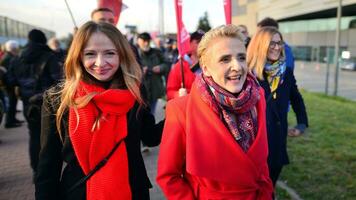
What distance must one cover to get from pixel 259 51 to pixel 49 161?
2217 millimetres

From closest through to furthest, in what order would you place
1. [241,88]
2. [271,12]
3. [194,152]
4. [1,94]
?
[194,152], [241,88], [1,94], [271,12]

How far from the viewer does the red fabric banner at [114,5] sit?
5732 millimetres

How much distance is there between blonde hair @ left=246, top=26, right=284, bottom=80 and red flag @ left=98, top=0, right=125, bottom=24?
8.57ft

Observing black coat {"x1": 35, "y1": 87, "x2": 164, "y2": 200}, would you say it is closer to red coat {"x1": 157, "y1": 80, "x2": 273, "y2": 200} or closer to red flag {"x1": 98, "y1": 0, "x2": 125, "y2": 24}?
red coat {"x1": 157, "y1": 80, "x2": 273, "y2": 200}

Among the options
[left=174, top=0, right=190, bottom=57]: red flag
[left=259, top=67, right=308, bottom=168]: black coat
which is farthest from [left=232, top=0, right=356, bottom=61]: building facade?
[left=259, top=67, right=308, bottom=168]: black coat

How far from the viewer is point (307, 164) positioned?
5.65 meters

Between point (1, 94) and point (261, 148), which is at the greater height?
point (261, 148)

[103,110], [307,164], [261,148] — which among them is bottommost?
[307,164]

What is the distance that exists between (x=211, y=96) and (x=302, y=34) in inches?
2003

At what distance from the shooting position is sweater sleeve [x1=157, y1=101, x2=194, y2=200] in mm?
2176

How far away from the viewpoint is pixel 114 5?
19.6ft

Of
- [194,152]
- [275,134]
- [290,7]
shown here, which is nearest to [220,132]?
[194,152]

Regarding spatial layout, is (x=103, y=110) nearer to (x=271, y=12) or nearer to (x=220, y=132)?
(x=220, y=132)

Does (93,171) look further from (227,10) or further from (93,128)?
(227,10)
